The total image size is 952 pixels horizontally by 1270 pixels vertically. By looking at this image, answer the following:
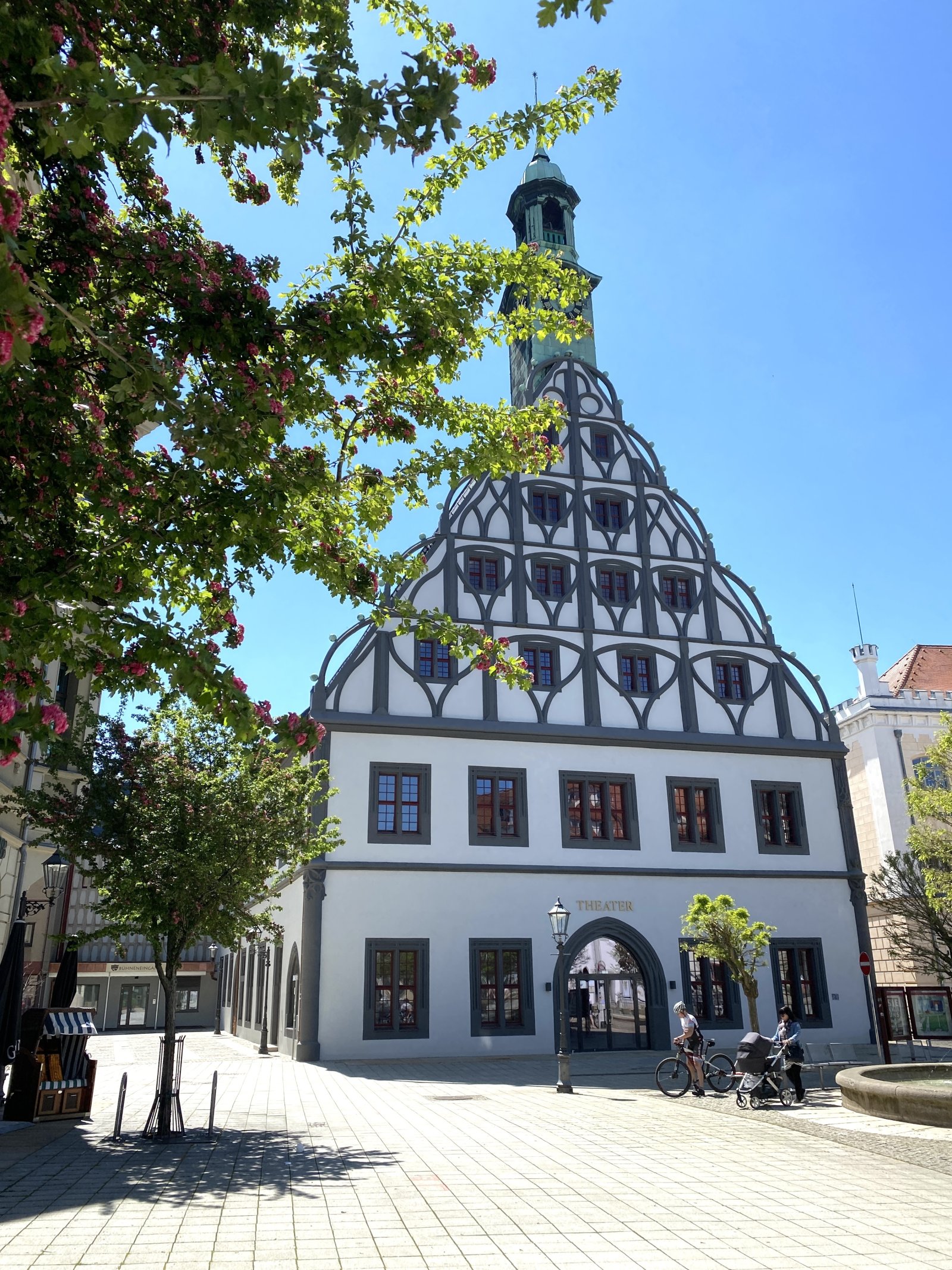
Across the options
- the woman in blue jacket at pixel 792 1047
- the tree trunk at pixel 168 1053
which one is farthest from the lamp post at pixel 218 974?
the woman in blue jacket at pixel 792 1047

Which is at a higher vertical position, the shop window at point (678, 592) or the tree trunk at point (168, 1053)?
the shop window at point (678, 592)

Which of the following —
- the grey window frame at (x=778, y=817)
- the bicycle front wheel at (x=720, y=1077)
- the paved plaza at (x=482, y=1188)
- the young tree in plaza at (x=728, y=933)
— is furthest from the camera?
the grey window frame at (x=778, y=817)

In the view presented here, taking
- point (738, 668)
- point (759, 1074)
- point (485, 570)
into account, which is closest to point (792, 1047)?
point (759, 1074)

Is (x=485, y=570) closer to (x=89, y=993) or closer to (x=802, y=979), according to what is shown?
(x=802, y=979)

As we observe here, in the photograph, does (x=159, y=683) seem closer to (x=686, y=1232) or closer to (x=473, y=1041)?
(x=686, y=1232)

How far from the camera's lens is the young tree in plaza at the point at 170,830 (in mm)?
13836

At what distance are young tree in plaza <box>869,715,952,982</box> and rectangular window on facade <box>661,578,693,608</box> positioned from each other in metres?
8.73

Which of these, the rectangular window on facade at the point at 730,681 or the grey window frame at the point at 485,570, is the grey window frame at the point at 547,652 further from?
the rectangular window on facade at the point at 730,681

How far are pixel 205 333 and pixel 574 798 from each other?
2311cm

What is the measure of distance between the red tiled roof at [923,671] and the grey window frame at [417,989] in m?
31.5

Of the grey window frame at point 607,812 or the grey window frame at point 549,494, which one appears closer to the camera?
the grey window frame at point 607,812

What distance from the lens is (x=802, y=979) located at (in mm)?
28625

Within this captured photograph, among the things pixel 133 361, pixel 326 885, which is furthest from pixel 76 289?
pixel 326 885

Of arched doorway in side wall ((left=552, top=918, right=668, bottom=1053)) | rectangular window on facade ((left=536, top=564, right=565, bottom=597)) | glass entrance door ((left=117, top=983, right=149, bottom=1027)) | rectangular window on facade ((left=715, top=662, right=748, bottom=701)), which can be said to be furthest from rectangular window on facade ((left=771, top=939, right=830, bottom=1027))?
glass entrance door ((left=117, top=983, right=149, bottom=1027))
